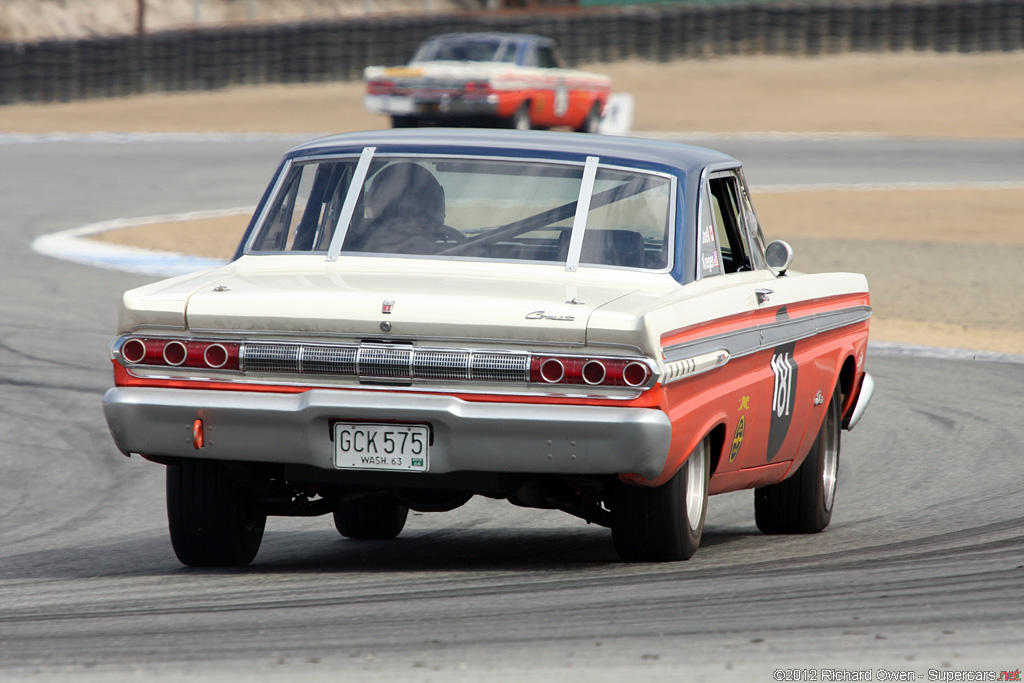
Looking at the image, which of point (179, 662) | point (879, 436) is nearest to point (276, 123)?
point (879, 436)

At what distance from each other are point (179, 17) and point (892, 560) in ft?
182

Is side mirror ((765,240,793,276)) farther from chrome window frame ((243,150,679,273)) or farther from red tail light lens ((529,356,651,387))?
red tail light lens ((529,356,651,387))

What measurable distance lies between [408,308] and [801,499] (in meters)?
2.37

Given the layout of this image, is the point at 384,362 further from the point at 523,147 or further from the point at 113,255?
the point at 113,255

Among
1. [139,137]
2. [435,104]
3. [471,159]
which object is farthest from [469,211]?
[139,137]

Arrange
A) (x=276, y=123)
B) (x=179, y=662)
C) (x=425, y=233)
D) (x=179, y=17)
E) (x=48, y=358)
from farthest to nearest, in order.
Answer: (x=179, y=17) → (x=276, y=123) → (x=48, y=358) → (x=425, y=233) → (x=179, y=662)

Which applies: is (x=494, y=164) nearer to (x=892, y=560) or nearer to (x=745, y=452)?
(x=745, y=452)

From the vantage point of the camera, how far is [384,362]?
5047 millimetres

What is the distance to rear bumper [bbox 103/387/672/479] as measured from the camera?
4.96 metres

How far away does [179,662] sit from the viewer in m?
4.14

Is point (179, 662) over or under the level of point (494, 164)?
under

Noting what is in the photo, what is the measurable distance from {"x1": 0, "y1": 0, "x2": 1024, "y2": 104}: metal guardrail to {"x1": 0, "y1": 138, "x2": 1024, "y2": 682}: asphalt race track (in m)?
26.8

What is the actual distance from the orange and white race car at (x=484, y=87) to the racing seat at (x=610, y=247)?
19534 mm

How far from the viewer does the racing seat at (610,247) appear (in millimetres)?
5746
